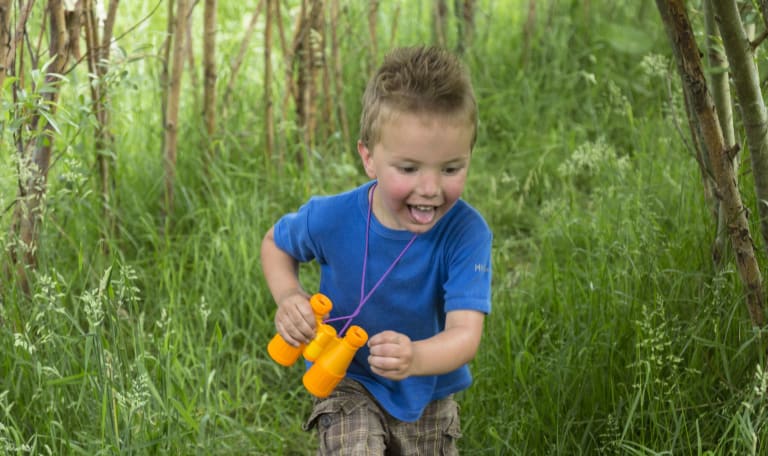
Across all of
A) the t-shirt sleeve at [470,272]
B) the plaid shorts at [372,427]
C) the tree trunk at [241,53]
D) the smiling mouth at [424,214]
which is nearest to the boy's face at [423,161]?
the smiling mouth at [424,214]

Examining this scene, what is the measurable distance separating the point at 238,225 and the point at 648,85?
2.18 meters

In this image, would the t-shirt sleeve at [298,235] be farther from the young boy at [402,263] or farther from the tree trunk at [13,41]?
the tree trunk at [13,41]

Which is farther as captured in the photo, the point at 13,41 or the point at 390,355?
the point at 13,41

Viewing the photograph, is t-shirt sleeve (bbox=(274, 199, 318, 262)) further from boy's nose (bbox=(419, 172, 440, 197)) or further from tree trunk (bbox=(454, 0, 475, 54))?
tree trunk (bbox=(454, 0, 475, 54))

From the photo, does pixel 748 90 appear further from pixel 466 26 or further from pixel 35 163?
pixel 466 26

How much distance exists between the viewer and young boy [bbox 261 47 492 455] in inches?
82.2

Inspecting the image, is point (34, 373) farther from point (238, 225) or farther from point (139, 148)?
point (139, 148)

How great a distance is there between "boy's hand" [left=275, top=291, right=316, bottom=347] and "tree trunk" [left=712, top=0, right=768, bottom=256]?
1008 millimetres

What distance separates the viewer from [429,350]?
6.71ft

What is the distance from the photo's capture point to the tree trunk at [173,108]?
3531 mm

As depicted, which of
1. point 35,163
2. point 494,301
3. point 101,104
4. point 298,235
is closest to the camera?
point 298,235

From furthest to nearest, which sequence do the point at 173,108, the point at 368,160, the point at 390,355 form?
the point at 173,108, the point at 368,160, the point at 390,355

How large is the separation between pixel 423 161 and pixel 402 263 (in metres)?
0.29

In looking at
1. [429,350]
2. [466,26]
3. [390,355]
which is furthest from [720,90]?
[466,26]
